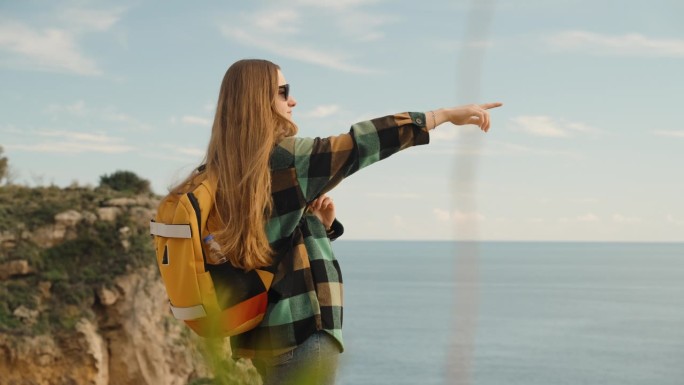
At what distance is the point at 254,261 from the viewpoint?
1.86 m

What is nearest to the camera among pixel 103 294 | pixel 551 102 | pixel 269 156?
pixel 269 156

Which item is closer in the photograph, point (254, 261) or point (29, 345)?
point (254, 261)

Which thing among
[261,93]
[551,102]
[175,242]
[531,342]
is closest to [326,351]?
[175,242]

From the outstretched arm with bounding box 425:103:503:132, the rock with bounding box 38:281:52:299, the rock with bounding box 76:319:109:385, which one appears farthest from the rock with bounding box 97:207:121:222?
the outstretched arm with bounding box 425:103:503:132

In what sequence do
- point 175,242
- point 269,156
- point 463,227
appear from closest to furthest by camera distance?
point 463,227 < point 175,242 < point 269,156

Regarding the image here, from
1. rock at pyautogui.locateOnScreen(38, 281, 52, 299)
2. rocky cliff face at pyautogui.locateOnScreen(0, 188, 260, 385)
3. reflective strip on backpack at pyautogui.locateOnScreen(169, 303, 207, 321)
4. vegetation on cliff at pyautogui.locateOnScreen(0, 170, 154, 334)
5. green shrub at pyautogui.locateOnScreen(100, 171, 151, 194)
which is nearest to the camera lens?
reflective strip on backpack at pyautogui.locateOnScreen(169, 303, 207, 321)

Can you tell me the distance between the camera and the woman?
6.19 feet

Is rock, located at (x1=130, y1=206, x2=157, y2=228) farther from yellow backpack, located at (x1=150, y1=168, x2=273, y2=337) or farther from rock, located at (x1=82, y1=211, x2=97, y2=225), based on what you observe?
yellow backpack, located at (x1=150, y1=168, x2=273, y2=337)

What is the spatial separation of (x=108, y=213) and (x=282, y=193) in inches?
570

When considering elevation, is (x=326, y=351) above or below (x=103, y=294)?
above

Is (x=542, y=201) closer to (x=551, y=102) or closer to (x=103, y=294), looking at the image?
(x=551, y=102)

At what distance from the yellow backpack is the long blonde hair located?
3 centimetres

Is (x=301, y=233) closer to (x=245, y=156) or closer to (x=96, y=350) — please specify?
(x=245, y=156)

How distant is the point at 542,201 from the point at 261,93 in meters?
125
